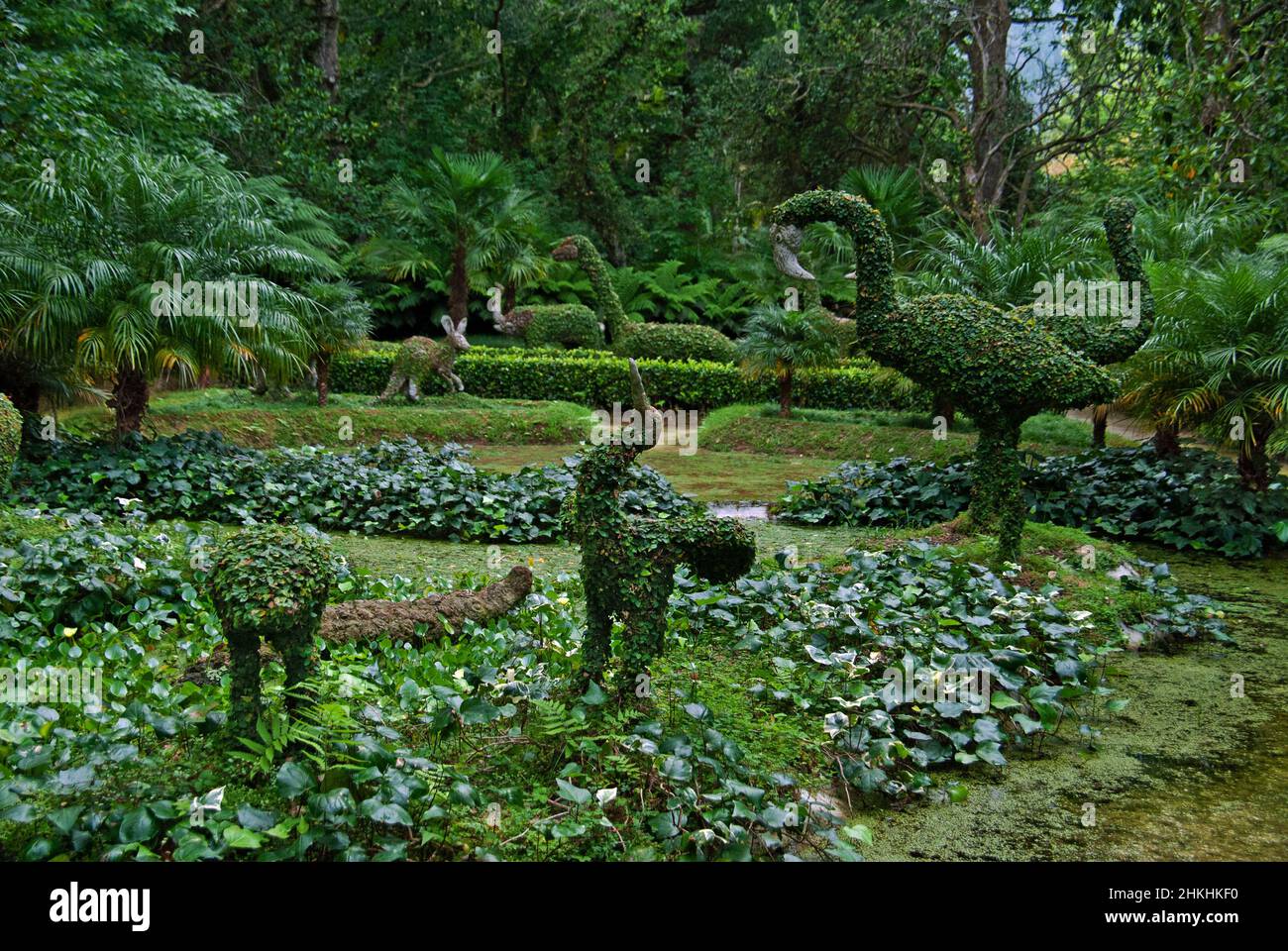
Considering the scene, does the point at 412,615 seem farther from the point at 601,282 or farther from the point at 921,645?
the point at 601,282

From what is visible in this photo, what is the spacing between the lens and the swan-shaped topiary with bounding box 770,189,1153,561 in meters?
6.89

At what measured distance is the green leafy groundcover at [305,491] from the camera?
8.68m

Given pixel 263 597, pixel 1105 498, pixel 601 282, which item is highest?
pixel 601 282

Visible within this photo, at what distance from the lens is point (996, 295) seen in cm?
1143

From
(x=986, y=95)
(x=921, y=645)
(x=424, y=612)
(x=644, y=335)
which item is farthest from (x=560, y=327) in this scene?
(x=921, y=645)

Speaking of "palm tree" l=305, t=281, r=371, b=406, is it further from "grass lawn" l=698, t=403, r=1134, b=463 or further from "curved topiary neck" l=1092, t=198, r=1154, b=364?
"curved topiary neck" l=1092, t=198, r=1154, b=364

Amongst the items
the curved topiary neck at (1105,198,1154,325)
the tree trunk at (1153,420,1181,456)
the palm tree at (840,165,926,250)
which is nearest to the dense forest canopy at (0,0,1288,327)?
the palm tree at (840,165,926,250)

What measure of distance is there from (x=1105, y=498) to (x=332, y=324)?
34.0 ft

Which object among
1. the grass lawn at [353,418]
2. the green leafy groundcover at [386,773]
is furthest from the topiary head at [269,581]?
the grass lawn at [353,418]

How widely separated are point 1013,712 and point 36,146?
10.2 metres

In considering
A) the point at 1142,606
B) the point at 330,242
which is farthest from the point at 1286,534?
the point at 330,242

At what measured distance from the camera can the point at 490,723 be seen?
415 centimetres

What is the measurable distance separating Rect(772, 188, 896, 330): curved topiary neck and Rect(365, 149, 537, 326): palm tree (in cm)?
1436

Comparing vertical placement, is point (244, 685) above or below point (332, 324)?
below
